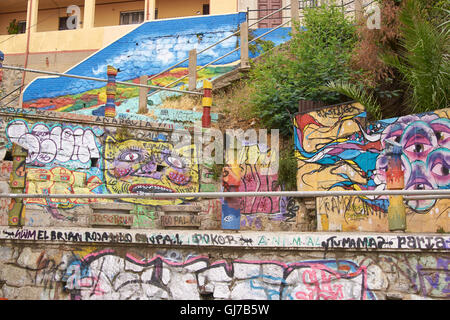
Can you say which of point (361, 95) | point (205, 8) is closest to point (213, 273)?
point (361, 95)

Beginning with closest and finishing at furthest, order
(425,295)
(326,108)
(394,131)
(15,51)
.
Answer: (425,295)
(394,131)
(326,108)
(15,51)

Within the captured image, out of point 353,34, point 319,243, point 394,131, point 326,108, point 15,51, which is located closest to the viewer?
point 319,243

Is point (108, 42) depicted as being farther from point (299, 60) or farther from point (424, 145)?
point (424, 145)

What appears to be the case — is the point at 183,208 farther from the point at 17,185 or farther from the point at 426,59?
the point at 426,59

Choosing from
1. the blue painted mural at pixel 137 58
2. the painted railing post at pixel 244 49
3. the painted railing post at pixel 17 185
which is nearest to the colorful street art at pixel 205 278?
the painted railing post at pixel 17 185

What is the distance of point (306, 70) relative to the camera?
10555 millimetres

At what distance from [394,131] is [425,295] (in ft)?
14.0

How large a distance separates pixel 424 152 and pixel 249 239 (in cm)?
411

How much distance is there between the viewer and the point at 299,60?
1084 centimetres

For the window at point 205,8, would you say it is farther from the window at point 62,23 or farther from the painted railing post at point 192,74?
the painted railing post at point 192,74

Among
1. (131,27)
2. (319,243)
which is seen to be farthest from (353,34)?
(131,27)

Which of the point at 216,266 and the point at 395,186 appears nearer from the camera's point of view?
the point at 216,266

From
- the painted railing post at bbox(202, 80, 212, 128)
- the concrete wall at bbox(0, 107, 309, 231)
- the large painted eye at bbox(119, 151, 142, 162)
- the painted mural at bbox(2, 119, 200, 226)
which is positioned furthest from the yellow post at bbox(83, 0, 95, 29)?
the large painted eye at bbox(119, 151, 142, 162)

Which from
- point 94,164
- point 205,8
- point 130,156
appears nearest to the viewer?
point 94,164
